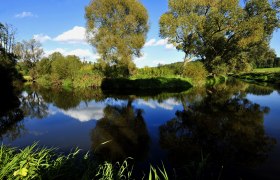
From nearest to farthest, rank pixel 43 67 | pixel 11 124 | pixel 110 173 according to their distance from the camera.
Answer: pixel 110 173, pixel 11 124, pixel 43 67

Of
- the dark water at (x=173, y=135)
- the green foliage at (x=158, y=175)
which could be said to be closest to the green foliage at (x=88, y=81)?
the dark water at (x=173, y=135)

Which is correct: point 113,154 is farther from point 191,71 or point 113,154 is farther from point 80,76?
point 80,76

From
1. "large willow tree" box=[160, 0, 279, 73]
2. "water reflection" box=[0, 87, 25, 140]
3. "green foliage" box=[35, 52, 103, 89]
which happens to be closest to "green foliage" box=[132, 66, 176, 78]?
"large willow tree" box=[160, 0, 279, 73]

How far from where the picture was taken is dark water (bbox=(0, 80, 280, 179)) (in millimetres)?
7773

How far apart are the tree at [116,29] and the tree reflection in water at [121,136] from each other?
989 inches

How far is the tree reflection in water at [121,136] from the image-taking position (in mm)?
8875

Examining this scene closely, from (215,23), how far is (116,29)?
15850 millimetres

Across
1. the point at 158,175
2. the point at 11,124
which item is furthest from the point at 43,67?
the point at 158,175

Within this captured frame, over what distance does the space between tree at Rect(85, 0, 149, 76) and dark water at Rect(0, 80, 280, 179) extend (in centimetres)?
2354

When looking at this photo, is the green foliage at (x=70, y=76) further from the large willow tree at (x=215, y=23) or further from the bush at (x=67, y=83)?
the large willow tree at (x=215, y=23)

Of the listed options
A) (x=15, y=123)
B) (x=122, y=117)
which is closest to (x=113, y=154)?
(x=122, y=117)

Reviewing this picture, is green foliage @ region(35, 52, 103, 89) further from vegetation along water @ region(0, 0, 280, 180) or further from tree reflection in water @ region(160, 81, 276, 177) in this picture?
tree reflection in water @ region(160, 81, 276, 177)

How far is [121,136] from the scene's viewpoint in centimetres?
1120

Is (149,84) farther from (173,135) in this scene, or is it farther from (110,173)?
(110,173)
